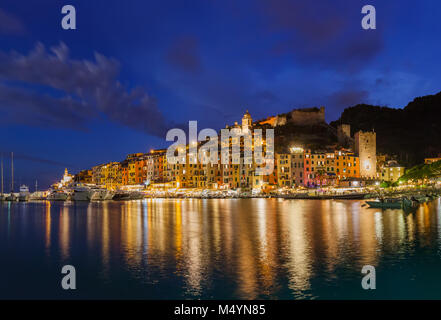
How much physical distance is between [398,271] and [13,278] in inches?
690

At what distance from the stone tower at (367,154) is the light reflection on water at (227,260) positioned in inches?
3288

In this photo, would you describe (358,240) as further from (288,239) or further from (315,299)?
(315,299)

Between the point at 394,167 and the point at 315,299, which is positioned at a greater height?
the point at 394,167

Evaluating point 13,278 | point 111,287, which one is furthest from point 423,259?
point 13,278

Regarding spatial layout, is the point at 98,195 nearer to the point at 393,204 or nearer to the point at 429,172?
the point at 393,204

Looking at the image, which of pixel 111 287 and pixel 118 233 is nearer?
pixel 111 287

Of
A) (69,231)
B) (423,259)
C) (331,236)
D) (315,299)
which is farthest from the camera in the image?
(69,231)

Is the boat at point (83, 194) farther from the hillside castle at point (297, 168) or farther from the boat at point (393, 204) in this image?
the boat at point (393, 204)

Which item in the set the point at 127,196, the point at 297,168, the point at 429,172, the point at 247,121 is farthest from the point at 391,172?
the point at 127,196

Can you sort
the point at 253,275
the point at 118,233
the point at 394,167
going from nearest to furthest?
1. the point at 253,275
2. the point at 118,233
3. the point at 394,167

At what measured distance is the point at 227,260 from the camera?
20.3 m

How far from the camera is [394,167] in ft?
373

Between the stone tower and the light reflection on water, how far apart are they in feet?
274

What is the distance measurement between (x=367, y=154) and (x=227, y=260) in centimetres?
10347
